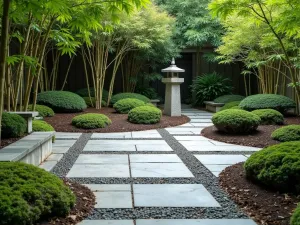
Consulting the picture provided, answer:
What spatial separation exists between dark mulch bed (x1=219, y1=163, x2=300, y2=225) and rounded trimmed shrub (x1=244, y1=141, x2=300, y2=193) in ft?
0.28

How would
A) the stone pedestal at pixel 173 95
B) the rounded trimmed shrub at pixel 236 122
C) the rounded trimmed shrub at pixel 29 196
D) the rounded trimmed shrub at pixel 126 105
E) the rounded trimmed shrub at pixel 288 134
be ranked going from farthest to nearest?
the stone pedestal at pixel 173 95 → the rounded trimmed shrub at pixel 126 105 → the rounded trimmed shrub at pixel 236 122 → the rounded trimmed shrub at pixel 288 134 → the rounded trimmed shrub at pixel 29 196

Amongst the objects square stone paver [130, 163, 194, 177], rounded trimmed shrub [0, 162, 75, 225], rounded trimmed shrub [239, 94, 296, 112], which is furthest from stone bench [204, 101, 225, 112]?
rounded trimmed shrub [0, 162, 75, 225]

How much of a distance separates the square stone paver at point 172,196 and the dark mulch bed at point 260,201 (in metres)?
0.25

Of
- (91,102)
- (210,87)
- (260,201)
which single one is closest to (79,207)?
(260,201)

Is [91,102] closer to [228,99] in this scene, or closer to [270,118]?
[228,99]

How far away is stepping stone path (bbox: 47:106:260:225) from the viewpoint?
290 cm

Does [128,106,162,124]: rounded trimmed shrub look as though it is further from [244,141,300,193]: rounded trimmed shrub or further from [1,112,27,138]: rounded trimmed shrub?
[244,141,300,193]: rounded trimmed shrub

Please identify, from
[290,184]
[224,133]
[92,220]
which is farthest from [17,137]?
[224,133]

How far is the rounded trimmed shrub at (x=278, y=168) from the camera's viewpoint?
3.30m

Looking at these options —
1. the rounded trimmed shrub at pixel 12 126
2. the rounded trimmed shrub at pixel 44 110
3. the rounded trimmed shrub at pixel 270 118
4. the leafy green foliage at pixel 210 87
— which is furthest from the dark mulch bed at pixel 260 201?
the leafy green foliage at pixel 210 87

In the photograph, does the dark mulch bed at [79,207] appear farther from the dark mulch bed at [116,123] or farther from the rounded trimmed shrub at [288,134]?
the dark mulch bed at [116,123]

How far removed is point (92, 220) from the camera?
109 inches

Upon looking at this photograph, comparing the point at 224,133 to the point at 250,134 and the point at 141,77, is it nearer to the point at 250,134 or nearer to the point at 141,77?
the point at 250,134

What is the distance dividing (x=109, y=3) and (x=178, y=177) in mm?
2052
